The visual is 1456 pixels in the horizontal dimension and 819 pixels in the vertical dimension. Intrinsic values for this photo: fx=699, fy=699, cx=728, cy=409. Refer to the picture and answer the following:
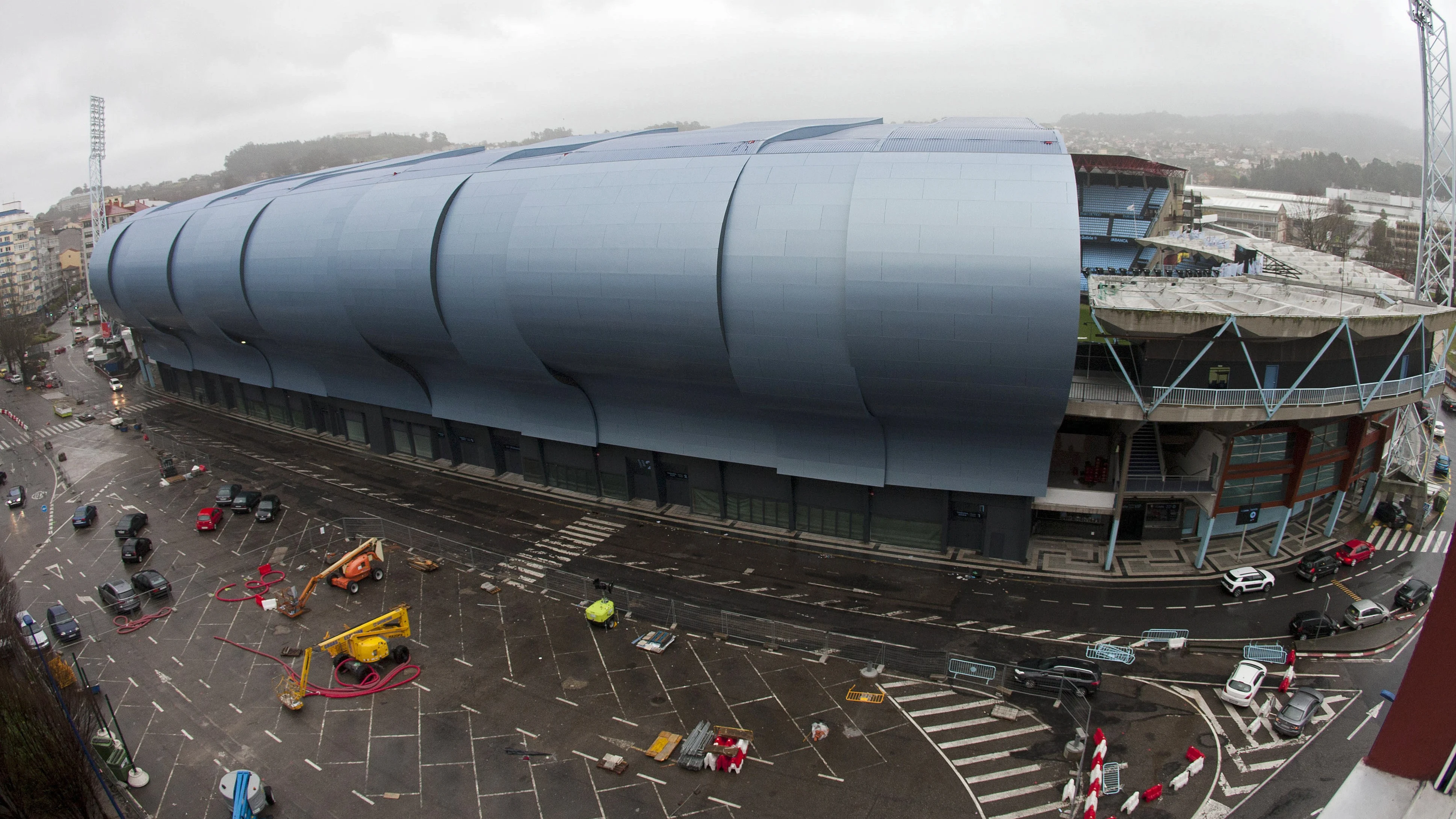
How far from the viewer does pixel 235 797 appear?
2488 cm

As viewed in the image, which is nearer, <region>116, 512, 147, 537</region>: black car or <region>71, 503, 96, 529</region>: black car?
<region>116, 512, 147, 537</region>: black car

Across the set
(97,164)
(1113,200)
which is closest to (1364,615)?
(1113,200)

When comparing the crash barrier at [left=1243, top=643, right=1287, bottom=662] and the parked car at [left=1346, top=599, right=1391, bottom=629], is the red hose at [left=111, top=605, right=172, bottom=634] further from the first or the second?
the parked car at [left=1346, top=599, right=1391, bottom=629]

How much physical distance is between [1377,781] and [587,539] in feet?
138

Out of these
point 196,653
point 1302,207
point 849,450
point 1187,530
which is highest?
point 1302,207

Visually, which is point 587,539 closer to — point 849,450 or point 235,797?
point 849,450

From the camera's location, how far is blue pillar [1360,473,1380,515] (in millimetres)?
48281

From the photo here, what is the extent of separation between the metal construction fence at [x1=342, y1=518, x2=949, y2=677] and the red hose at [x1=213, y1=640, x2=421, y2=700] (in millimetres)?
8926

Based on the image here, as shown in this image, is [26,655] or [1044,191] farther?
[1044,191]

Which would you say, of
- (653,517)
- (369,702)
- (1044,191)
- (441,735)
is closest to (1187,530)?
(1044,191)

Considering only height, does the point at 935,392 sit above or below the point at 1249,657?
above

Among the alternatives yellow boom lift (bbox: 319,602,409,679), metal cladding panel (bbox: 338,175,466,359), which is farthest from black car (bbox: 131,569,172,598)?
metal cladding panel (bbox: 338,175,466,359)

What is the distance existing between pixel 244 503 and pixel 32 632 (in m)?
22.4

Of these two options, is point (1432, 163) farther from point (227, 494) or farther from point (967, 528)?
point (227, 494)
